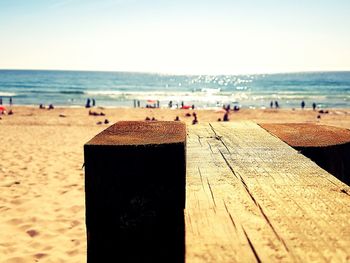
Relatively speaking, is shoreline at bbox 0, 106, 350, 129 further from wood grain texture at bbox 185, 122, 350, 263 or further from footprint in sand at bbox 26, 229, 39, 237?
wood grain texture at bbox 185, 122, 350, 263

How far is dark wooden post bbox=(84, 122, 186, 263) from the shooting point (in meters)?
0.97

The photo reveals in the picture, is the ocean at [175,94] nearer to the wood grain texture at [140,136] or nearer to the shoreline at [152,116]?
the shoreline at [152,116]

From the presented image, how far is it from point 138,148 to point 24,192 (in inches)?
280

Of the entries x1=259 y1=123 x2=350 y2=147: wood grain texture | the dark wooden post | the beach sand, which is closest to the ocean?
the beach sand

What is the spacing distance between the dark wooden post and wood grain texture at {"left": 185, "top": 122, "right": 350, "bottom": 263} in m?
0.08

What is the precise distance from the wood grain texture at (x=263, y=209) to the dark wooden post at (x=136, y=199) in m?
0.08

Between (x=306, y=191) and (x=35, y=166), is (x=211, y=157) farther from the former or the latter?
(x=35, y=166)

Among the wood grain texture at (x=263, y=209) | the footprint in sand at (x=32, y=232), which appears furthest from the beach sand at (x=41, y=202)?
the wood grain texture at (x=263, y=209)

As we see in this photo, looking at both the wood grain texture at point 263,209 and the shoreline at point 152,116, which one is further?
the shoreline at point 152,116

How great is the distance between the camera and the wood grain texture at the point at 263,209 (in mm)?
854

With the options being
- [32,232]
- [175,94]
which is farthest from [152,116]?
[175,94]

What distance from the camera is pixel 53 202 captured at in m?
6.75

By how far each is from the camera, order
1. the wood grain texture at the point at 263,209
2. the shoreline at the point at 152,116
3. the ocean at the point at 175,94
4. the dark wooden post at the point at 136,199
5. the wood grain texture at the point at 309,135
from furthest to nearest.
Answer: the ocean at the point at 175,94, the shoreline at the point at 152,116, the wood grain texture at the point at 309,135, the dark wooden post at the point at 136,199, the wood grain texture at the point at 263,209

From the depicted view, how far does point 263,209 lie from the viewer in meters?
1.09
